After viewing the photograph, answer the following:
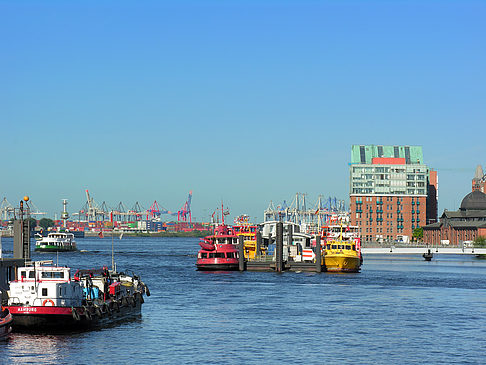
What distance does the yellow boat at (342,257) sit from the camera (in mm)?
143375

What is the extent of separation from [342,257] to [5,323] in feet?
289

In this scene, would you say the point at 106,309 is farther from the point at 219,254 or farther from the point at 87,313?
the point at 219,254

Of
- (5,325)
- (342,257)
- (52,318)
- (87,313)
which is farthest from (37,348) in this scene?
(342,257)

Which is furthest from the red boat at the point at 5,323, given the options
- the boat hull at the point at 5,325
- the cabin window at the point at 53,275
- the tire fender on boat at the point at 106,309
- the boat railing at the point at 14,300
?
the tire fender on boat at the point at 106,309

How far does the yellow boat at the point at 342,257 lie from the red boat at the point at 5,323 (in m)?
85.4

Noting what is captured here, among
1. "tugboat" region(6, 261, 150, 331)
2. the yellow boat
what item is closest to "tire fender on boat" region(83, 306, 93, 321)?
"tugboat" region(6, 261, 150, 331)

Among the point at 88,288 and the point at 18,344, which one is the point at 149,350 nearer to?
the point at 18,344

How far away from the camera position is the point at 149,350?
202ft

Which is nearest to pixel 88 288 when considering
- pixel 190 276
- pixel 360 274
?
pixel 190 276

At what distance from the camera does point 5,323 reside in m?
61.9

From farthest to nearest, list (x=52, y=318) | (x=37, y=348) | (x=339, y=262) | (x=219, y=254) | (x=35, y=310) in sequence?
(x=219, y=254), (x=339, y=262), (x=52, y=318), (x=35, y=310), (x=37, y=348)

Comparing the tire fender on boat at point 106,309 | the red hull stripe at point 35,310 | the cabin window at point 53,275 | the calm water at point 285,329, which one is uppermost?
the cabin window at point 53,275

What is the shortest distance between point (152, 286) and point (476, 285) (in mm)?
45921

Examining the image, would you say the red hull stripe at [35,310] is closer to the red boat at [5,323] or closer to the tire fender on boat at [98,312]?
the red boat at [5,323]
